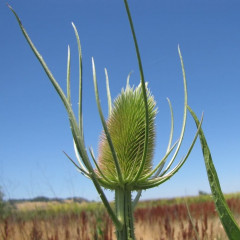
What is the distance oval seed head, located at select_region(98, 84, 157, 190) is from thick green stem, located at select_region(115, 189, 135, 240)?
0.24 feet

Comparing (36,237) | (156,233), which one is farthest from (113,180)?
(156,233)

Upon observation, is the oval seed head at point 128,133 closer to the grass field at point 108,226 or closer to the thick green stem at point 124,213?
the thick green stem at point 124,213

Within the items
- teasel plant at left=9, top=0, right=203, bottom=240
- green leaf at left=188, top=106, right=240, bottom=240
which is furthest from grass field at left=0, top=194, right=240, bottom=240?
green leaf at left=188, top=106, right=240, bottom=240

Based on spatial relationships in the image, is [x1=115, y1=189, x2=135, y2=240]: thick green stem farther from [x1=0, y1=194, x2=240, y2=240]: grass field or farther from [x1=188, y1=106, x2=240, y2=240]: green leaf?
[x1=188, y1=106, x2=240, y2=240]: green leaf

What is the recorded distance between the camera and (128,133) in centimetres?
132

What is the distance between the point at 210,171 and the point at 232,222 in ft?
0.34

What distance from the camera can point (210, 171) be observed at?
2.47 feet

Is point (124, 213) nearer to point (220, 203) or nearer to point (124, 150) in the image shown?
point (124, 150)

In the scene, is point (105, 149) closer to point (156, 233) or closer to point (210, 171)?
point (210, 171)

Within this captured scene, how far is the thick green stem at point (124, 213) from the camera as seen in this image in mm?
1083

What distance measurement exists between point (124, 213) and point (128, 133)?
30cm

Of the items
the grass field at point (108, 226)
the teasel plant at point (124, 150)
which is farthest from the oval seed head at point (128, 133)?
the grass field at point (108, 226)

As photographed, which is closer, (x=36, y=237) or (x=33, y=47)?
(x=33, y=47)

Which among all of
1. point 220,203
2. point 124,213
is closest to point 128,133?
point 124,213
